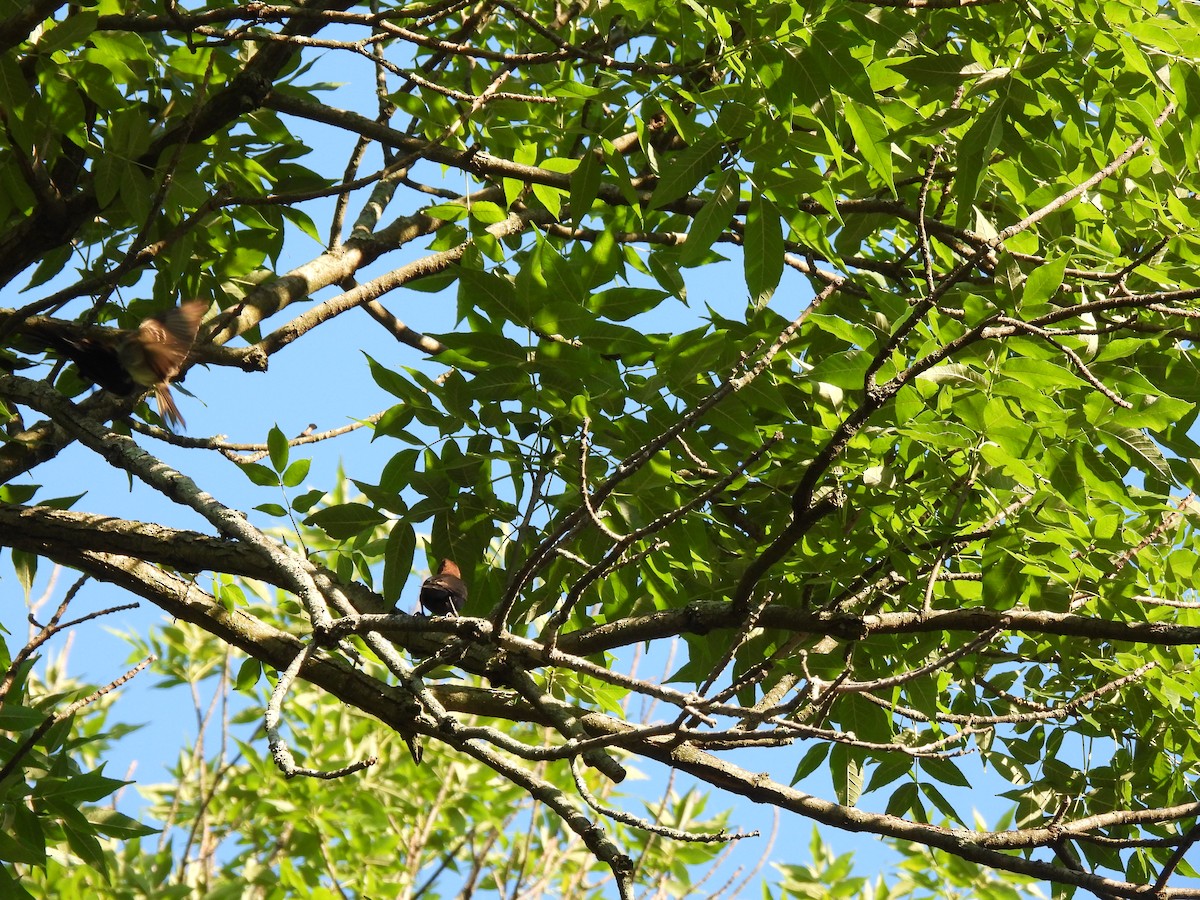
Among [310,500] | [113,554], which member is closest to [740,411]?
[310,500]

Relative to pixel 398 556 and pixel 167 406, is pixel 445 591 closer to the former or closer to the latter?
pixel 398 556

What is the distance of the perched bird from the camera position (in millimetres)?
3430

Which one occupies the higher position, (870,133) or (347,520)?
(870,133)

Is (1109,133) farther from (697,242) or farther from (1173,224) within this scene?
(697,242)

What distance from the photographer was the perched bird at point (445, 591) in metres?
3.43

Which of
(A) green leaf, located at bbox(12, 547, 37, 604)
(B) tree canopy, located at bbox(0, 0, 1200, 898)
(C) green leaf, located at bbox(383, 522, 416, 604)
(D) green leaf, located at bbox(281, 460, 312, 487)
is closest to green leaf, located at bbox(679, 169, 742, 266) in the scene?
(B) tree canopy, located at bbox(0, 0, 1200, 898)

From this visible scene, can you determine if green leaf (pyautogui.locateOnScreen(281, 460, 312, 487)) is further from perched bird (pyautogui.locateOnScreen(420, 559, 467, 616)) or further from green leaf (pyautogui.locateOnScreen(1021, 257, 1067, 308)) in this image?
green leaf (pyautogui.locateOnScreen(1021, 257, 1067, 308))

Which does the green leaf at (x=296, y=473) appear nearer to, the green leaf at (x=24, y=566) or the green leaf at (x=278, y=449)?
the green leaf at (x=278, y=449)

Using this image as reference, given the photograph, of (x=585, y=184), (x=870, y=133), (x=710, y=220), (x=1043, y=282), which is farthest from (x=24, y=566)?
(x=1043, y=282)

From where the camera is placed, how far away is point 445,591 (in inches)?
135

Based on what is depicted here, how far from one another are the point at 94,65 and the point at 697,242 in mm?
1915

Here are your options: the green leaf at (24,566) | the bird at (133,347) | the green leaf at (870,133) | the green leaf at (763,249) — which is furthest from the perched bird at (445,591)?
the green leaf at (870,133)

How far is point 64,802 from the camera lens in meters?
3.69

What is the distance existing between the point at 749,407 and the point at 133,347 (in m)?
1.93
